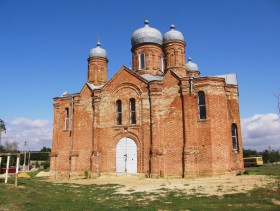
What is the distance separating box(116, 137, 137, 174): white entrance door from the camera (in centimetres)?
2074

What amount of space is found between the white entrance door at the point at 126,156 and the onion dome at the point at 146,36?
9.49 meters

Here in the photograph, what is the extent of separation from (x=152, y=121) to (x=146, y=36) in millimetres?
9048

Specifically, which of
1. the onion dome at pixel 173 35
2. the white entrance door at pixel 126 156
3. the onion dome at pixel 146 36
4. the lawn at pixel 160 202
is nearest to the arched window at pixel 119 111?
the white entrance door at pixel 126 156

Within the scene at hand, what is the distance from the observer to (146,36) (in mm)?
25391

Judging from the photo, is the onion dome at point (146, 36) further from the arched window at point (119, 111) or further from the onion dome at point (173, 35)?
Result: the arched window at point (119, 111)

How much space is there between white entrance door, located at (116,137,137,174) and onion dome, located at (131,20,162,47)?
31.1 feet

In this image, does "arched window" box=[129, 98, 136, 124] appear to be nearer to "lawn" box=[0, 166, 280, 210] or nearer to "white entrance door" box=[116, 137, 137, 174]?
"white entrance door" box=[116, 137, 137, 174]

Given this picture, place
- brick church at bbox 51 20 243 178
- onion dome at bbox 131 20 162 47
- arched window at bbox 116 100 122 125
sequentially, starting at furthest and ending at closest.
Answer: onion dome at bbox 131 20 162 47 < arched window at bbox 116 100 122 125 < brick church at bbox 51 20 243 178

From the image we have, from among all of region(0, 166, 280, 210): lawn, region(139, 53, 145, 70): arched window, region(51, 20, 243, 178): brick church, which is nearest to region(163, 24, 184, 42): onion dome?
region(51, 20, 243, 178): brick church

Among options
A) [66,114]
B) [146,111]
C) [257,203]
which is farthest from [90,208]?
[66,114]

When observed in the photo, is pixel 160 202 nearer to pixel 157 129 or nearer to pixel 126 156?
pixel 157 129

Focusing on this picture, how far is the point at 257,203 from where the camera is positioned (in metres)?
9.20

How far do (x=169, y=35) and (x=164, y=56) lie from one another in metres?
1.92

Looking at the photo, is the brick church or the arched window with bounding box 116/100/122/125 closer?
the brick church
